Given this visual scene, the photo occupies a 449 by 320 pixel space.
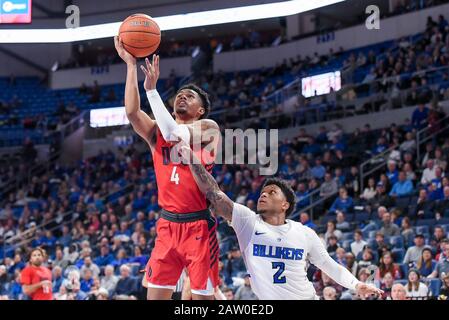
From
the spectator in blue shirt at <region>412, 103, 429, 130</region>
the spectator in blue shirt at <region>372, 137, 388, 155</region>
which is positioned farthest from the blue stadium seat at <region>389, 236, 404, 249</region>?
the spectator in blue shirt at <region>412, 103, 429, 130</region>

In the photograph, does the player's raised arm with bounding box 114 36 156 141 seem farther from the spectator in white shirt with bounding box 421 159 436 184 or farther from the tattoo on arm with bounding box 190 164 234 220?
the spectator in white shirt with bounding box 421 159 436 184

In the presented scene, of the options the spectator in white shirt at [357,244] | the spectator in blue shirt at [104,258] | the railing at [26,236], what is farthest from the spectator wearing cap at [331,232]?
the railing at [26,236]

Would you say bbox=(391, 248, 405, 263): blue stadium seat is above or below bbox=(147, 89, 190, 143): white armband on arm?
below

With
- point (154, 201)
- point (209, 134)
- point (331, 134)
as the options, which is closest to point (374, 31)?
point (331, 134)

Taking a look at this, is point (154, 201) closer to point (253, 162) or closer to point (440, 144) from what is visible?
point (253, 162)

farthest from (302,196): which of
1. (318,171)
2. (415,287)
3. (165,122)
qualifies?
(165,122)

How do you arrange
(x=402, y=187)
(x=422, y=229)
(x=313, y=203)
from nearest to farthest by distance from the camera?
1. (x=422, y=229)
2. (x=402, y=187)
3. (x=313, y=203)

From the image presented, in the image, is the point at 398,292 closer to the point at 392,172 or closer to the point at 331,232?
the point at 331,232

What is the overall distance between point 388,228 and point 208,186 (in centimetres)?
746

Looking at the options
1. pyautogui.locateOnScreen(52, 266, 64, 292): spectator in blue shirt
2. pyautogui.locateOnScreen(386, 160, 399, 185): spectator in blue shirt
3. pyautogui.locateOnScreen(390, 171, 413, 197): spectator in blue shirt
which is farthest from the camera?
pyautogui.locateOnScreen(52, 266, 64, 292): spectator in blue shirt

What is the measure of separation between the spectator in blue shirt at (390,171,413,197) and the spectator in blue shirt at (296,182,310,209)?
76.1 inches

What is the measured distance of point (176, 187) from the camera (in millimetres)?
5496

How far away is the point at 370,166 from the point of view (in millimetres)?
15438

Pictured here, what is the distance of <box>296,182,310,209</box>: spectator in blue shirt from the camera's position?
49.2 feet
